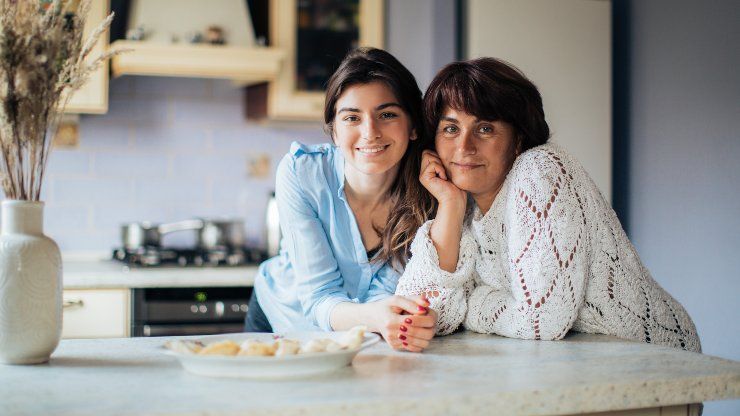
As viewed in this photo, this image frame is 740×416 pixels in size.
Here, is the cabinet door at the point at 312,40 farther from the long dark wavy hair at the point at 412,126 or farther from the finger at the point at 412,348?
the finger at the point at 412,348

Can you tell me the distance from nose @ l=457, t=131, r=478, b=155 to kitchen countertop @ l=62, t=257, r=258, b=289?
4.98 ft

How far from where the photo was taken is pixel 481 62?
1.71 meters

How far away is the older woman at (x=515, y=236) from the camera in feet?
4.88

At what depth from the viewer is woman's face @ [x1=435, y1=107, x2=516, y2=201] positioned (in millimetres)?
1711

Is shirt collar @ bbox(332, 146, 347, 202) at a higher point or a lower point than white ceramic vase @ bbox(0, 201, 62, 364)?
higher

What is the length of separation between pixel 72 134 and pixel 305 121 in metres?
1.00

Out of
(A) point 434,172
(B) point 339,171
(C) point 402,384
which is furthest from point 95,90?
(C) point 402,384

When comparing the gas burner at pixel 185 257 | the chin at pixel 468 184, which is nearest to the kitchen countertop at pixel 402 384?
the chin at pixel 468 184

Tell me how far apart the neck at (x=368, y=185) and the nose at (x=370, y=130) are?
0.14 m

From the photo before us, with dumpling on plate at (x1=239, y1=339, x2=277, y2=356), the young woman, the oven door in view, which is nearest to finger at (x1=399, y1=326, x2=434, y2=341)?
dumpling on plate at (x1=239, y1=339, x2=277, y2=356)

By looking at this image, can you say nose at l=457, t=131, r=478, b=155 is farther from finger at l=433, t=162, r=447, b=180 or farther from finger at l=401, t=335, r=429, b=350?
finger at l=401, t=335, r=429, b=350

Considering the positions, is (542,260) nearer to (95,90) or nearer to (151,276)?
(151,276)

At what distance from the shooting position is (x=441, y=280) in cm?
158

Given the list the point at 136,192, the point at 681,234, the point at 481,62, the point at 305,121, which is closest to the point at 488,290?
the point at 481,62
